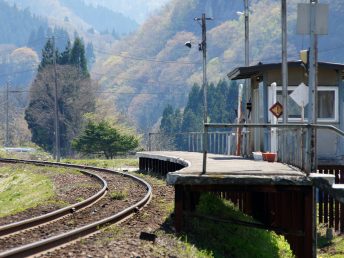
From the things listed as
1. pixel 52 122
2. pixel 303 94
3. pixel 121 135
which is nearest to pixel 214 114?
pixel 52 122

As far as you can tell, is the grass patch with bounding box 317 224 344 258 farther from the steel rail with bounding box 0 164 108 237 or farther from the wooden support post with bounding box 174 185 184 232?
the steel rail with bounding box 0 164 108 237

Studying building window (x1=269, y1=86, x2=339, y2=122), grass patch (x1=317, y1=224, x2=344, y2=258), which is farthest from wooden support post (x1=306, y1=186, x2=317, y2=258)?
building window (x1=269, y1=86, x2=339, y2=122)

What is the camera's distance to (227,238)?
12.6m

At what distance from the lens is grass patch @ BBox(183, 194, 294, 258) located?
12023 mm

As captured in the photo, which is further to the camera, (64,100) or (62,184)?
(64,100)

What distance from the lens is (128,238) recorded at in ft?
37.1

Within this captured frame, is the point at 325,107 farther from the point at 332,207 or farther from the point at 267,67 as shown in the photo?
the point at 332,207

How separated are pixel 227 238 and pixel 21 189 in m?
15.2

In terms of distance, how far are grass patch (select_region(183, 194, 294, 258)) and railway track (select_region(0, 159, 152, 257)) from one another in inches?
63.0

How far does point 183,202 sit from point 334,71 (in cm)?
1222

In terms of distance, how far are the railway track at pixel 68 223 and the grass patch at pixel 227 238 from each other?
5.25ft

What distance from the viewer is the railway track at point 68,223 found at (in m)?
10.6

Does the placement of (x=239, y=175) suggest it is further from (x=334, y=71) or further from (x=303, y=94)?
(x=334, y=71)

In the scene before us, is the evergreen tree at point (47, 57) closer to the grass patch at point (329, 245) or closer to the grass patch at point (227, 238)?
the grass patch at point (329, 245)
